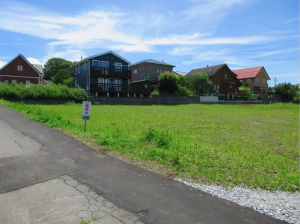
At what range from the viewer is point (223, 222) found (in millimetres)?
2391

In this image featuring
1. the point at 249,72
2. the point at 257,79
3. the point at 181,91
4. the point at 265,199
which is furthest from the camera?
the point at 249,72

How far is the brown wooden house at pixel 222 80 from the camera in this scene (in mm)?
41344

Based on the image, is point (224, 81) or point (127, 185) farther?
point (224, 81)

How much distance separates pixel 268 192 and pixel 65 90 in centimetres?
2084

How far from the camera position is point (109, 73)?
30078mm

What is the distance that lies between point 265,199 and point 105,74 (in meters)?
28.8

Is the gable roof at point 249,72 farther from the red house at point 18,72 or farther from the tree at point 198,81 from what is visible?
the red house at point 18,72

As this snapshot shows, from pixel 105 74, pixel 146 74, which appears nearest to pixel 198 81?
pixel 146 74

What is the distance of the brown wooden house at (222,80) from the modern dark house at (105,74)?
1542 cm

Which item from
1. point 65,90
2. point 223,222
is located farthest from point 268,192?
point 65,90

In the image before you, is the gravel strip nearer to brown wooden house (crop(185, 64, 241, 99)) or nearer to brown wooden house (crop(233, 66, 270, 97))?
brown wooden house (crop(185, 64, 241, 99))

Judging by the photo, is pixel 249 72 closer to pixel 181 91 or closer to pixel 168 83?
pixel 181 91

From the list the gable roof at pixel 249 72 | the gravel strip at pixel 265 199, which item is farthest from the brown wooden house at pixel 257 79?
the gravel strip at pixel 265 199

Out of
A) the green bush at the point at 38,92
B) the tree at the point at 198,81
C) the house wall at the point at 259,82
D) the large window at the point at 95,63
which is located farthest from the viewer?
the house wall at the point at 259,82
